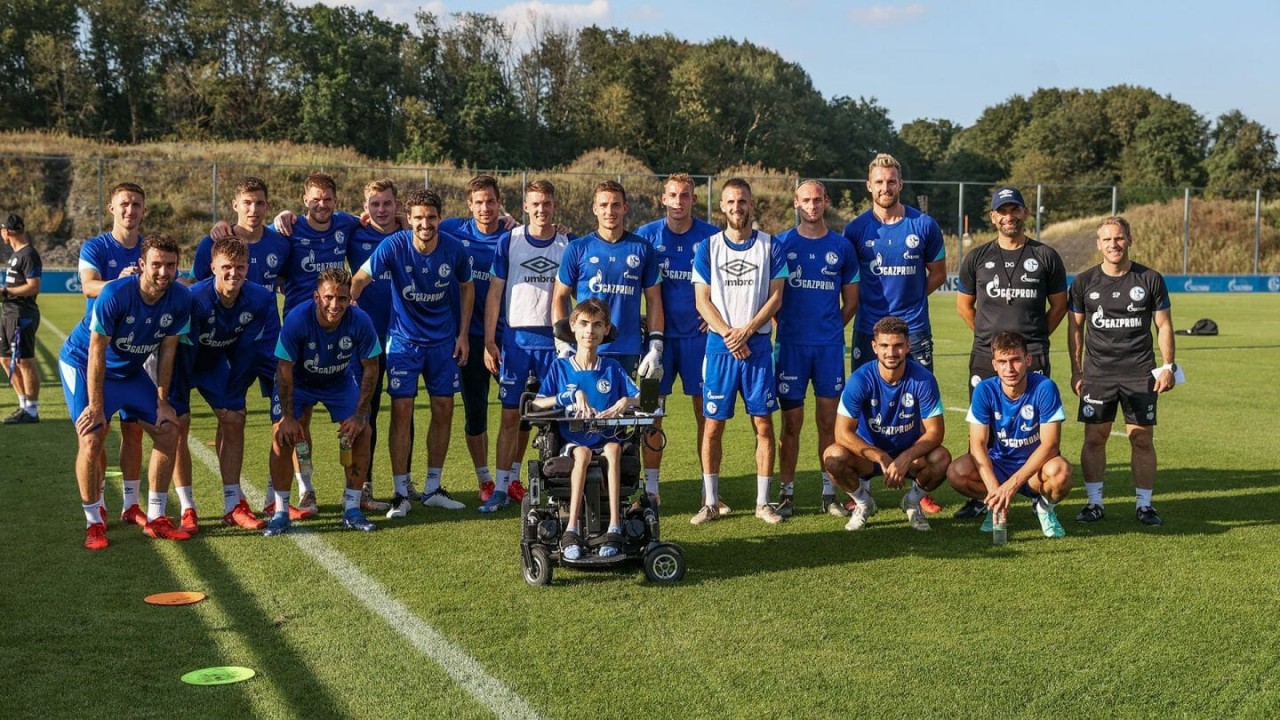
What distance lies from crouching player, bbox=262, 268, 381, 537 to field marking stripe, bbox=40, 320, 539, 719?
340mm

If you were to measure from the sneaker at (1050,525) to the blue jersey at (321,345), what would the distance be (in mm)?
3865

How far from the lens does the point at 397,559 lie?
5.99m

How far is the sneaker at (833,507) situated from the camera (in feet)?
23.2

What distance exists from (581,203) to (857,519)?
31188mm

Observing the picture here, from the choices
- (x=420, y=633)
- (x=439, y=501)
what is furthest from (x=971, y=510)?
(x=420, y=633)

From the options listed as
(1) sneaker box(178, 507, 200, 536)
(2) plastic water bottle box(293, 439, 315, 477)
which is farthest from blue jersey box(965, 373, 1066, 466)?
(1) sneaker box(178, 507, 200, 536)

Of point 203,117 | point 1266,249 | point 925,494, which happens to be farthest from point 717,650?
point 203,117

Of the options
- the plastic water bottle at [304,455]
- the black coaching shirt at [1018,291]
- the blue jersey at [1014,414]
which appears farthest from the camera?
the black coaching shirt at [1018,291]

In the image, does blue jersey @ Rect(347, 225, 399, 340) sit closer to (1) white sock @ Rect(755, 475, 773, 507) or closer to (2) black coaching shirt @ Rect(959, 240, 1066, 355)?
(1) white sock @ Rect(755, 475, 773, 507)

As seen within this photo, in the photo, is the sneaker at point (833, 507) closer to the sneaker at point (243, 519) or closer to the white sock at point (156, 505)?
the sneaker at point (243, 519)

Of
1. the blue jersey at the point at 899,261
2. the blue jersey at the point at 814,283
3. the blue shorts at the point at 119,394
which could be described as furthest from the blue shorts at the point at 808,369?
the blue shorts at the point at 119,394

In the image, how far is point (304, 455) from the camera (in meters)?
6.80

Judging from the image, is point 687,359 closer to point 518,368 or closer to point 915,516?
point 518,368

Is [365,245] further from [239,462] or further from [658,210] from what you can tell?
[658,210]
